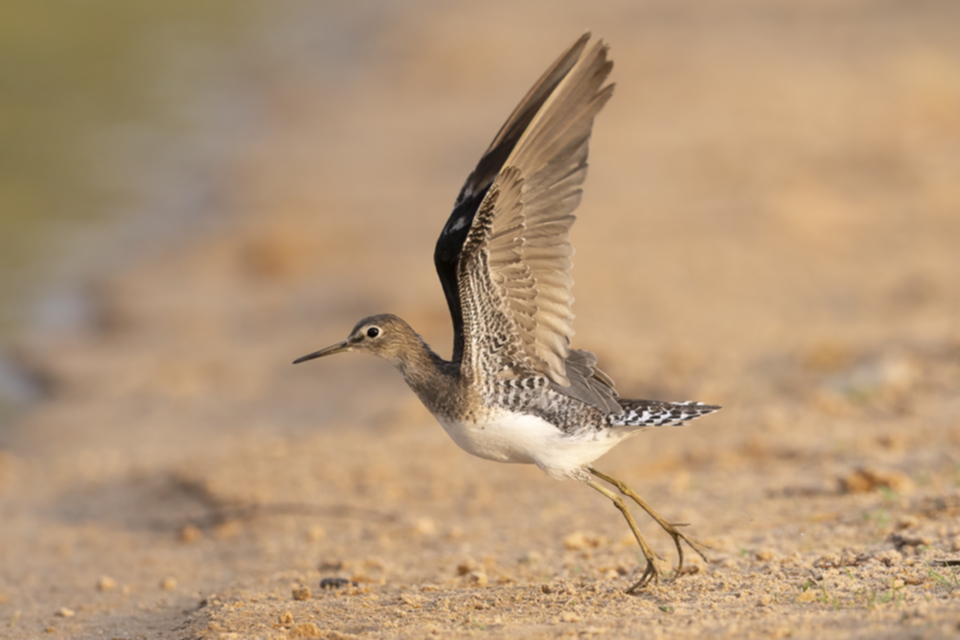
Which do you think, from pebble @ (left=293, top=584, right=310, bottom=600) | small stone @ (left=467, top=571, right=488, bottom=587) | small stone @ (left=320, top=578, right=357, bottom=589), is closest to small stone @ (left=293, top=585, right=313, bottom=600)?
pebble @ (left=293, top=584, right=310, bottom=600)

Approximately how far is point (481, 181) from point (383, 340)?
0.95 m

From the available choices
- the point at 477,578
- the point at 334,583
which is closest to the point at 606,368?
the point at 477,578

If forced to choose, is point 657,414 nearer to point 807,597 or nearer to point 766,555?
point 766,555

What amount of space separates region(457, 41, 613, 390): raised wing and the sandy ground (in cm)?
126

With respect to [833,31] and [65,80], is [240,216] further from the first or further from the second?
[833,31]

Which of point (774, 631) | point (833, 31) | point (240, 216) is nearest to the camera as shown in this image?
point (774, 631)

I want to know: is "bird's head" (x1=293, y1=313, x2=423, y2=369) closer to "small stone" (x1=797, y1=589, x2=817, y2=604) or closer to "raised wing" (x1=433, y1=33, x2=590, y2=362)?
"raised wing" (x1=433, y1=33, x2=590, y2=362)

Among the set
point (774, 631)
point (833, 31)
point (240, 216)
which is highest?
point (833, 31)

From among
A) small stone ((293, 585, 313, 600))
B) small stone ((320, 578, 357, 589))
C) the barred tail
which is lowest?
small stone ((293, 585, 313, 600))

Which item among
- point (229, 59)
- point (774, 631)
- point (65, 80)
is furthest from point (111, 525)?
point (229, 59)

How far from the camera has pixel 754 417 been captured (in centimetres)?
845

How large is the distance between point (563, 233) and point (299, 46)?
84.3ft

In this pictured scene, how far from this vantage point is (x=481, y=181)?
5.34 metres

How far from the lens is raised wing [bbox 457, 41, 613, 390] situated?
198 inches
